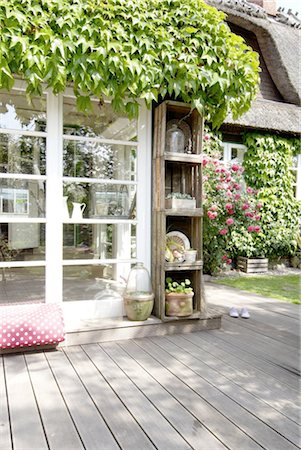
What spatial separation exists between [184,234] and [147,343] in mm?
1016

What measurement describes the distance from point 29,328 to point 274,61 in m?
7.06

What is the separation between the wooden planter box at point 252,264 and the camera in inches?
247

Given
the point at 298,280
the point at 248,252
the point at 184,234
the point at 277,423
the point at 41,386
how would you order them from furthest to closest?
the point at 248,252
the point at 298,280
the point at 184,234
the point at 41,386
the point at 277,423

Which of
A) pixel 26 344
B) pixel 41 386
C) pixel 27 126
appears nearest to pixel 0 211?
pixel 27 126

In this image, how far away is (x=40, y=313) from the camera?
2.29 m

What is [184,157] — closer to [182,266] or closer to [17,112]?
[182,266]

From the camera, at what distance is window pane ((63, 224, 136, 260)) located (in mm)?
2695

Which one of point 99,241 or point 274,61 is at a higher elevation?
point 274,61

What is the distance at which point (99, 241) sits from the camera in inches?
111

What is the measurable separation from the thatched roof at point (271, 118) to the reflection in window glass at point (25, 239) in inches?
169

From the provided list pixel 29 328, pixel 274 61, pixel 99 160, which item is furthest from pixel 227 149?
pixel 29 328

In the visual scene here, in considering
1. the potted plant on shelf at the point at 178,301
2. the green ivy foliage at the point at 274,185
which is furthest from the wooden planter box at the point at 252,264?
the potted plant on shelf at the point at 178,301

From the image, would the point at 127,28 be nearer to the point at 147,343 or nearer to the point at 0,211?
the point at 0,211

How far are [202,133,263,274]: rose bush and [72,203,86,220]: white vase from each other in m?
2.90
